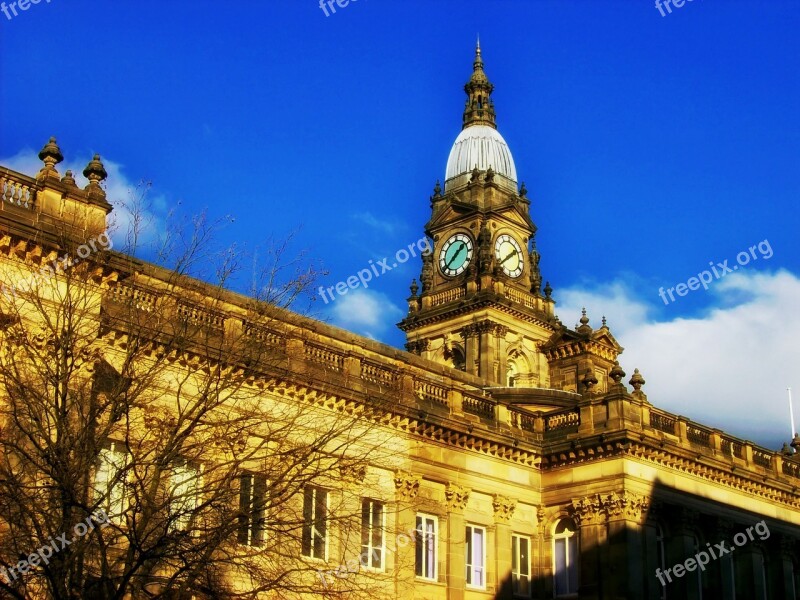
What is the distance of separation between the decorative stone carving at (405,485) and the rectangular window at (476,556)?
363 centimetres

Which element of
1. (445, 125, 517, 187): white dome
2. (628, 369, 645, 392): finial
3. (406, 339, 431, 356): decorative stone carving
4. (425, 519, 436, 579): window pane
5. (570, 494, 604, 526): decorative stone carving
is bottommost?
(425, 519, 436, 579): window pane

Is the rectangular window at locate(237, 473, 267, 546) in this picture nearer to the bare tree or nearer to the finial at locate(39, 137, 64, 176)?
the bare tree

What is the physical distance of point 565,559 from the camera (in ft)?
131

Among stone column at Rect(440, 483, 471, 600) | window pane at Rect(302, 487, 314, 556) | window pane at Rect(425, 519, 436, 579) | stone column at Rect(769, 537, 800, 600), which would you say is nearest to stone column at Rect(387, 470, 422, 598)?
window pane at Rect(425, 519, 436, 579)

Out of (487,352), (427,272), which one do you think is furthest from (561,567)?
(427,272)

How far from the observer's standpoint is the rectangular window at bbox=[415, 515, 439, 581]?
1420 inches

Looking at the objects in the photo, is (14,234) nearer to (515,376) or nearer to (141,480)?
(141,480)

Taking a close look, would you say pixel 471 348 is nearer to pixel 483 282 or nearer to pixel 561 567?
pixel 483 282

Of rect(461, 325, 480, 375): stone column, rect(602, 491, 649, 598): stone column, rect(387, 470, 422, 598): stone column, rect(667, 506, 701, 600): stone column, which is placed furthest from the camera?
rect(461, 325, 480, 375): stone column

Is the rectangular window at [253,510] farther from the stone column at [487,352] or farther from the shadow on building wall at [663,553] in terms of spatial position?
the stone column at [487,352]

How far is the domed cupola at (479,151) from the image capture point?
66.1 metres

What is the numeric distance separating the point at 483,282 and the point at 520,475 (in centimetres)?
2060

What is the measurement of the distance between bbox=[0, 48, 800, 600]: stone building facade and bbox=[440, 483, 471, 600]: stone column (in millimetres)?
63

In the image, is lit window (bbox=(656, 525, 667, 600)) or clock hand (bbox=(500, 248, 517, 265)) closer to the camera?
lit window (bbox=(656, 525, 667, 600))
